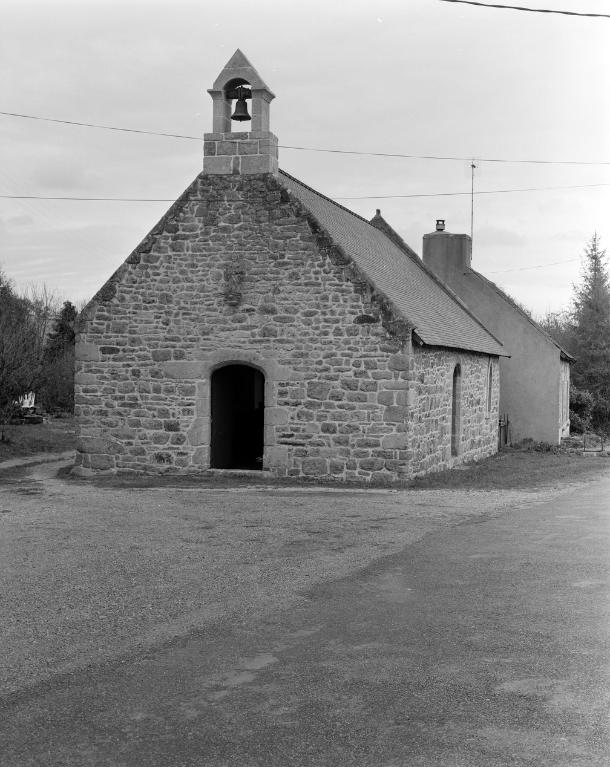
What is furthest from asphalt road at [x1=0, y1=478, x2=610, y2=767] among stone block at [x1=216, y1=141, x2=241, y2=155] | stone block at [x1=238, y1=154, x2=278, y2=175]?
stone block at [x1=216, y1=141, x2=241, y2=155]

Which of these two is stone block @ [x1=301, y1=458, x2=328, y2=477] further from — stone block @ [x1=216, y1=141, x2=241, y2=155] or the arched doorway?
stone block @ [x1=216, y1=141, x2=241, y2=155]

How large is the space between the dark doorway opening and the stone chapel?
199mm

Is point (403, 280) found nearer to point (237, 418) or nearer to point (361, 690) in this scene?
point (237, 418)

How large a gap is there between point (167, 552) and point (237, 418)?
10427mm

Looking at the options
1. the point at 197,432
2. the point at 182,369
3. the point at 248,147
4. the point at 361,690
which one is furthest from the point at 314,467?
the point at 361,690

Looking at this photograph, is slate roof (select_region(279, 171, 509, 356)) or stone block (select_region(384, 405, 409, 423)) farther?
slate roof (select_region(279, 171, 509, 356))

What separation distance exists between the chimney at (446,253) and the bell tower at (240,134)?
1140cm

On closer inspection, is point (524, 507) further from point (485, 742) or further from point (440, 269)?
point (440, 269)

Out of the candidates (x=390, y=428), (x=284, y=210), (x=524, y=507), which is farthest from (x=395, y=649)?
(x=284, y=210)

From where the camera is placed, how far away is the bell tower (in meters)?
17.5

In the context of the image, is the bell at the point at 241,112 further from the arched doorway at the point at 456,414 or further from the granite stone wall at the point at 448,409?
the arched doorway at the point at 456,414

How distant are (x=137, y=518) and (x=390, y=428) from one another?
6080 millimetres

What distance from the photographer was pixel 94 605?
7492 mm

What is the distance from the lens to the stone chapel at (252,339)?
55.0 feet
